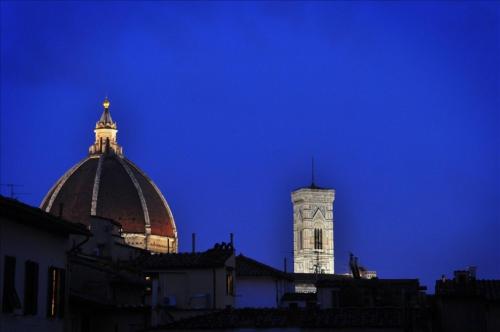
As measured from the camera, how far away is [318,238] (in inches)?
6334

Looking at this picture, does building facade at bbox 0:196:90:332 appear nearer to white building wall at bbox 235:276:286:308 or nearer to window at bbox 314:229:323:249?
white building wall at bbox 235:276:286:308

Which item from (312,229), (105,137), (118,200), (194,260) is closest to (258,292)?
(194,260)

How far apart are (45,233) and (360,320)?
12.1 metres

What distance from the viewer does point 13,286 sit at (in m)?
26.7

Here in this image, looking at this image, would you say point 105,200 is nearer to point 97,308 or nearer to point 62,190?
point 62,190

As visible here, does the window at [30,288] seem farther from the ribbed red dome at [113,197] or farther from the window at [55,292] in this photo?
the ribbed red dome at [113,197]

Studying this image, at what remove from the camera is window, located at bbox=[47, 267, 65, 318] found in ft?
96.9

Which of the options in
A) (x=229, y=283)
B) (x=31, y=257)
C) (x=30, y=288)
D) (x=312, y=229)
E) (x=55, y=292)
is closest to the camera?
(x=30, y=288)

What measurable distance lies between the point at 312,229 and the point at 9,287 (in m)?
135

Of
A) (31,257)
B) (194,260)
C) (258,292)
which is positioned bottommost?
(31,257)

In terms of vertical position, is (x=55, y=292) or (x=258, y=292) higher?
(x=258, y=292)

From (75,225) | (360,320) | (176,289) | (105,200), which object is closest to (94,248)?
(176,289)

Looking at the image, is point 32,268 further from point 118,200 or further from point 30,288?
point 118,200

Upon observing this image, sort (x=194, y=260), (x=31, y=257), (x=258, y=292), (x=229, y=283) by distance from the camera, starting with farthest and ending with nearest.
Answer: (x=258, y=292) < (x=229, y=283) < (x=194, y=260) < (x=31, y=257)
